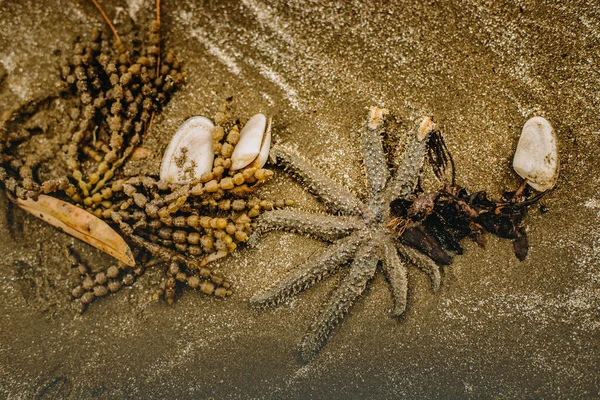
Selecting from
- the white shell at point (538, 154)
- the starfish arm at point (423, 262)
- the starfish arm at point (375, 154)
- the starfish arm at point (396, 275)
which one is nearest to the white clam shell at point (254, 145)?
the starfish arm at point (375, 154)

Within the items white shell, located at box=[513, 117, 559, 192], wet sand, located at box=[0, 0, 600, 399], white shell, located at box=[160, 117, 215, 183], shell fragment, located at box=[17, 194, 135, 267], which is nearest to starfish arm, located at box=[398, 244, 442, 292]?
wet sand, located at box=[0, 0, 600, 399]

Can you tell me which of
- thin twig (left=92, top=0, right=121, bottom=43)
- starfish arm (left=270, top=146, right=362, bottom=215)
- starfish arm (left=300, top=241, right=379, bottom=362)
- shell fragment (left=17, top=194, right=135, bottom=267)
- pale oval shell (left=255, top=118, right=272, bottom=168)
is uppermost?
thin twig (left=92, top=0, right=121, bottom=43)

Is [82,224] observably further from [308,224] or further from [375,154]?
[375,154]

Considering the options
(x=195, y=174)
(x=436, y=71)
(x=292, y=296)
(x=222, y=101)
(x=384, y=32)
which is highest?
(x=384, y=32)

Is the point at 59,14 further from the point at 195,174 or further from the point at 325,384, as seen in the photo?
the point at 325,384

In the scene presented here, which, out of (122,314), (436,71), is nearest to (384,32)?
(436,71)

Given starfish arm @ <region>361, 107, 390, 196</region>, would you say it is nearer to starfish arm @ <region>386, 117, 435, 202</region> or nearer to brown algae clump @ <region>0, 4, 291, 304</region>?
starfish arm @ <region>386, 117, 435, 202</region>
